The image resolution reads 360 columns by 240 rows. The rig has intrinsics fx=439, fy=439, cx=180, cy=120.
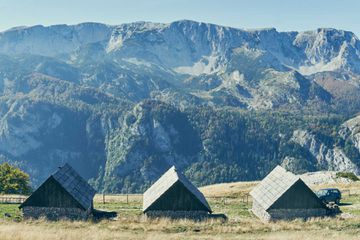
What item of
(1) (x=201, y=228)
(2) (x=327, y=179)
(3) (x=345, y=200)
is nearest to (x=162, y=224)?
(1) (x=201, y=228)

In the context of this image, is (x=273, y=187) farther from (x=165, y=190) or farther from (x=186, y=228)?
(x=186, y=228)

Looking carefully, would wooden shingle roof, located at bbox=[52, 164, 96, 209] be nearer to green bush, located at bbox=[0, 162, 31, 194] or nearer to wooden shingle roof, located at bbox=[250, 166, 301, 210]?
wooden shingle roof, located at bbox=[250, 166, 301, 210]

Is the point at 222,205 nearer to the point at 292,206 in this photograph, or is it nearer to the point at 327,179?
the point at 292,206

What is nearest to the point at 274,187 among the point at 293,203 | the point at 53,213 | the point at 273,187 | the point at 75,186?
the point at 273,187

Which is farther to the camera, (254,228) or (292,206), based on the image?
(292,206)

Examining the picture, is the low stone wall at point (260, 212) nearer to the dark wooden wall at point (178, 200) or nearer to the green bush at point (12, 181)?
the dark wooden wall at point (178, 200)

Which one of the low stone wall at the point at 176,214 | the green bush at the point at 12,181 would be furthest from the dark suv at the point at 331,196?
the green bush at the point at 12,181

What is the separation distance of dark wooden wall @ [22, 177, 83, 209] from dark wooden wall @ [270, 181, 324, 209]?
24.1 m

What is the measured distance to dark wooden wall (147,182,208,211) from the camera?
168ft

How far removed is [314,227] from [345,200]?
2771 cm

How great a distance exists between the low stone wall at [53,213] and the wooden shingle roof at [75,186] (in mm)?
1276

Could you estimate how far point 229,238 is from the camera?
37.7 meters

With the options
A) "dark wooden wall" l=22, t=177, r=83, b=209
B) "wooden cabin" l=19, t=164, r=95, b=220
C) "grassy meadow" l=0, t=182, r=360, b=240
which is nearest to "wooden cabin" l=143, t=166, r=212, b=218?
"grassy meadow" l=0, t=182, r=360, b=240

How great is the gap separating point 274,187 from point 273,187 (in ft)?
A: 0.96
